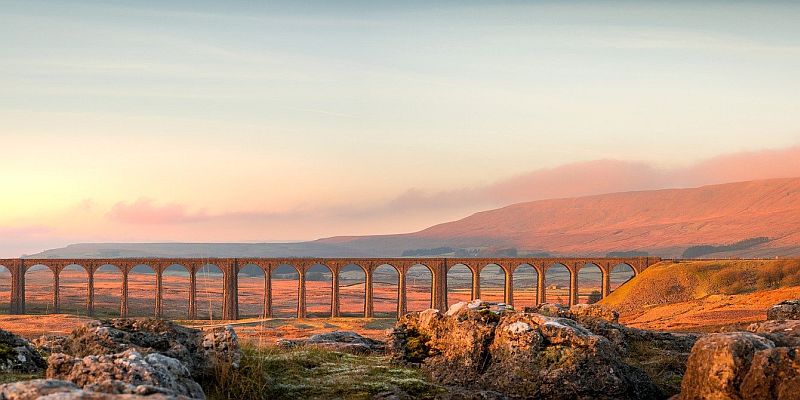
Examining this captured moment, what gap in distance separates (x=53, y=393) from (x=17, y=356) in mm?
7971

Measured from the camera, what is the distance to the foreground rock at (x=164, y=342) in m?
12.1

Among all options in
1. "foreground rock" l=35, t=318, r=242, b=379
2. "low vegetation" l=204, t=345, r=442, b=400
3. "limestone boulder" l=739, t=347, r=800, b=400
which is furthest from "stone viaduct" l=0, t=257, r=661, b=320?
"limestone boulder" l=739, t=347, r=800, b=400

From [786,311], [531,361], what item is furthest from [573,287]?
[531,361]

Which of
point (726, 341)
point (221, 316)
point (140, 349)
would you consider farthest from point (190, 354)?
point (221, 316)

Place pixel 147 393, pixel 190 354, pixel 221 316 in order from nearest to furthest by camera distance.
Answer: pixel 147 393, pixel 190 354, pixel 221 316

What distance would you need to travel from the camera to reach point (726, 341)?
1183 cm

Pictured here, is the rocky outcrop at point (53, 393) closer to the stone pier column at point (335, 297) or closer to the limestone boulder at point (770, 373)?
the limestone boulder at point (770, 373)

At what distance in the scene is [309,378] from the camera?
555 inches

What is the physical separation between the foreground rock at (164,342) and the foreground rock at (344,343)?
664 centimetres

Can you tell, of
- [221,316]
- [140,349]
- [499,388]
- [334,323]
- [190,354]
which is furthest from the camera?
[221,316]

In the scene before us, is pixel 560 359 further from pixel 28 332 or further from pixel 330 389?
pixel 28 332

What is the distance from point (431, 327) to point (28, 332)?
6421 centimetres

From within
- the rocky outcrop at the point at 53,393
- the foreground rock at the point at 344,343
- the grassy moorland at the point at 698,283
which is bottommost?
the grassy moorland at the point at 698,283

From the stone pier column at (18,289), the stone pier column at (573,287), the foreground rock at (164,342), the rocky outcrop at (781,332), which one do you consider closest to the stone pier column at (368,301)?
the stone pier column at (573,287)
